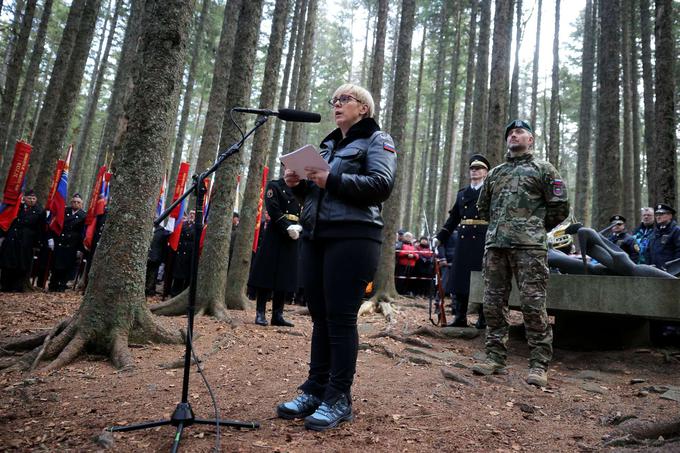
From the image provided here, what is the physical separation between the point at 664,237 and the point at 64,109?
516 inches

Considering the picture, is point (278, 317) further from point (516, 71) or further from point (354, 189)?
point (516, 71)

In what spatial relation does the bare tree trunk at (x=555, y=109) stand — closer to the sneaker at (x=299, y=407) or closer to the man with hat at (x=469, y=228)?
the man with hat at (x=469, y=228)

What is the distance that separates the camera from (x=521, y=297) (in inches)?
179

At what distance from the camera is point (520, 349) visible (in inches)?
245

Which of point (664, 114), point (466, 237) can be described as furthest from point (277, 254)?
point (664, 114)

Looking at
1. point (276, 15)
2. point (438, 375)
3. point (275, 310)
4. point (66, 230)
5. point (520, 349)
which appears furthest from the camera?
point (66, 230)

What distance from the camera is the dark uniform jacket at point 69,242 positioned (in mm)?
10125

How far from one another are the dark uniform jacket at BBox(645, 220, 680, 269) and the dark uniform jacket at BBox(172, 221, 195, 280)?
9474mm

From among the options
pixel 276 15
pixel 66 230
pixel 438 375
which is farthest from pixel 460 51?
pixel 438 375

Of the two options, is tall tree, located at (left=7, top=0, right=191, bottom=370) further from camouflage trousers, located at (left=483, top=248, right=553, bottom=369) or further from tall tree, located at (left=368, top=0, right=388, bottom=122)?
tall tree, located at (left=368, top=0, right=388, bottom=122)

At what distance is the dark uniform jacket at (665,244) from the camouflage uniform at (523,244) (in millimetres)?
5374

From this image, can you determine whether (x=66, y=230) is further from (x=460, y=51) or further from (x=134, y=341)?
(x=460, y=51)

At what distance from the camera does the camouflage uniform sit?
450cm

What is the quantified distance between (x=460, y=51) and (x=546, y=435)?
23445 millimetres
